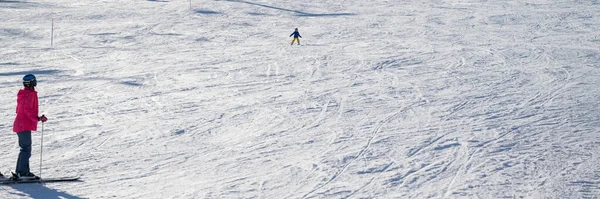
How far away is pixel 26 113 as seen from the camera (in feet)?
23.0

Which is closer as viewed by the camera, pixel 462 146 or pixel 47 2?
pixel 462 146

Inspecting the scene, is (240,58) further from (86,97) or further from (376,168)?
(376,168)

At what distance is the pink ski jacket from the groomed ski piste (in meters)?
0.62

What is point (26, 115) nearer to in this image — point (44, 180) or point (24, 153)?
point (24, 153)

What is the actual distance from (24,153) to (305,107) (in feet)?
18.3

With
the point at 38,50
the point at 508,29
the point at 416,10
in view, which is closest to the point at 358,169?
the point at 38,50

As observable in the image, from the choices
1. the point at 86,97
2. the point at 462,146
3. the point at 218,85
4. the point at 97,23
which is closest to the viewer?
the point at 462,146

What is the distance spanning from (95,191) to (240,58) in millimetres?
10527

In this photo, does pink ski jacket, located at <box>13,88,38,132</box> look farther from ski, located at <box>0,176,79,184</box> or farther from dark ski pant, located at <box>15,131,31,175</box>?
ski, located at <box>0,176,79,184</box>

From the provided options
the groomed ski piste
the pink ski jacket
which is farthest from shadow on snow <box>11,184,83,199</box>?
the pink ski jacket

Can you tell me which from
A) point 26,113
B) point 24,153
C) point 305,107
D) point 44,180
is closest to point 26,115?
point 26,113

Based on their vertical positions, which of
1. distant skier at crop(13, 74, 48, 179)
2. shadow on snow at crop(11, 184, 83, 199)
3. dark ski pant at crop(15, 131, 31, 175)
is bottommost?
shadow on snow at crop(11, 184, 83, 199)

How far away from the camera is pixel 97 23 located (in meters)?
24.0

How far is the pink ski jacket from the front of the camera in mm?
7027
